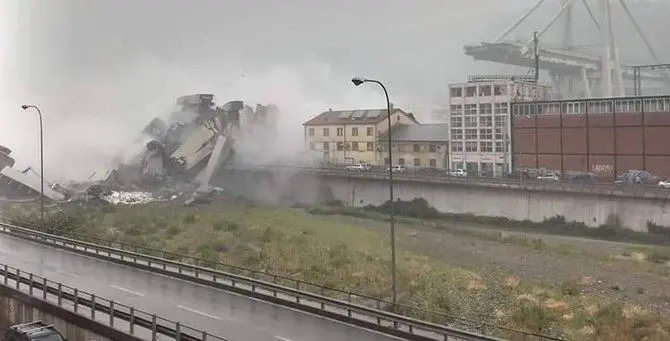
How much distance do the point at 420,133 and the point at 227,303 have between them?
115ft

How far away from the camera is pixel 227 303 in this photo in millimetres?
16719

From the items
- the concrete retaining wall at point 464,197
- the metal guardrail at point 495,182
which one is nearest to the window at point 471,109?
the metal guardrail at point 495,182

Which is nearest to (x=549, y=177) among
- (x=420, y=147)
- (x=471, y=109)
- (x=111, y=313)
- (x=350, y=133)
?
(x=471, y=109)

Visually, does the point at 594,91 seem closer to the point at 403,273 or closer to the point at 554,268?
the point at 554,268

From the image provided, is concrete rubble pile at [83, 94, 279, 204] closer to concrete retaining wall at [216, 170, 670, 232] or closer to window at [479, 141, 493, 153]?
concrete retaining wall at [216, 170, 670, 232]

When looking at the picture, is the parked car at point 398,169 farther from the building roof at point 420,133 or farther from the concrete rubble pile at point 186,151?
the concrete rubble pile at point 186,151

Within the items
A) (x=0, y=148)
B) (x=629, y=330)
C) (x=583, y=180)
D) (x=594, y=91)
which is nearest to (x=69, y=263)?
(x=629, y=330)

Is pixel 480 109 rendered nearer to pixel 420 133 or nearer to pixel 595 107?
pixel 420 133

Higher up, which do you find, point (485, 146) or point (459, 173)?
point (485, 146)

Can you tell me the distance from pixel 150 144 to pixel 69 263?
35827mm

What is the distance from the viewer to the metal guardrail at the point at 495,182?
34500mm

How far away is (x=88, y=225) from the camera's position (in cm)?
3634

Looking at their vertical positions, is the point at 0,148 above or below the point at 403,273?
above

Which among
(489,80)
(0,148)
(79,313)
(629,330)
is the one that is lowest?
(629,330)
